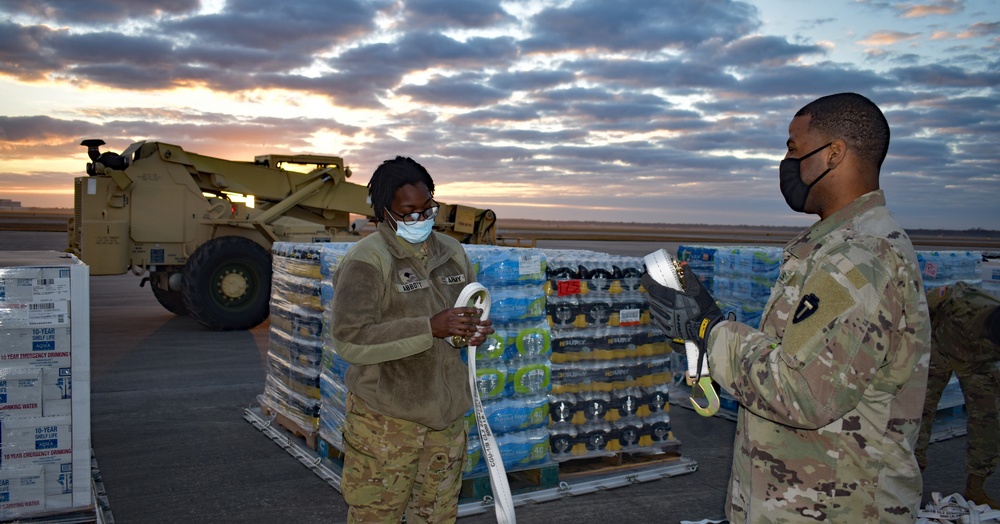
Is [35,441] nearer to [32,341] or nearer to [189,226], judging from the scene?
[32,341]

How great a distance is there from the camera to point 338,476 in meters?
5.61

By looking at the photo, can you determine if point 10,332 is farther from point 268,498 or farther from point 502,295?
point 502,295

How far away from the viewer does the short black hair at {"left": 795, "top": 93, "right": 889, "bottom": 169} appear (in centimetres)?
244

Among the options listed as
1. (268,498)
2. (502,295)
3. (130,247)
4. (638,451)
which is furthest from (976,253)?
(130,247)

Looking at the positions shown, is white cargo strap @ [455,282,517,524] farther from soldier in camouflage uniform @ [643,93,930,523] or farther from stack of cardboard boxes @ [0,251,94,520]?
stack of cardboard boxes @ [0,251,94,520]

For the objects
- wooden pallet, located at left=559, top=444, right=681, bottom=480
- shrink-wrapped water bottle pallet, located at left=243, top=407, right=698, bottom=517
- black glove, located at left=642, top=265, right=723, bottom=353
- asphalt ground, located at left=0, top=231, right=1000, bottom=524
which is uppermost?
black glove, located at left=642, top=265, right=723, bottom=353

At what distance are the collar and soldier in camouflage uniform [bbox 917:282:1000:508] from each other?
351 centimetres

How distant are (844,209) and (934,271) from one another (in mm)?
6707

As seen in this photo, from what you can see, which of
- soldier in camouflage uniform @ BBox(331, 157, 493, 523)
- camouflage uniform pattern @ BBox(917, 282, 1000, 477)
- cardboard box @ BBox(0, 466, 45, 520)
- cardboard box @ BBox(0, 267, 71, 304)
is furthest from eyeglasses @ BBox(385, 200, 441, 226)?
camouflage uniform pattern @ BBox(917, 282, 1000, 477)

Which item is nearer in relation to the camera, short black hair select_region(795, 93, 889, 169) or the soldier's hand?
short black hair select_region(795, 93, 889, 169)

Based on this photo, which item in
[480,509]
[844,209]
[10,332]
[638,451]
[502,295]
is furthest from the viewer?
[638,451]

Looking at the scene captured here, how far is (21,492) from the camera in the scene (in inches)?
172

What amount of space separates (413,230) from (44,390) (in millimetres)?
2686

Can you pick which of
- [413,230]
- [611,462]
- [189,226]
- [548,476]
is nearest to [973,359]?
[611,462]
